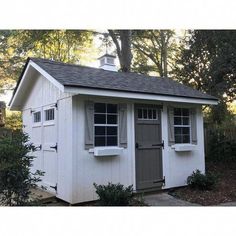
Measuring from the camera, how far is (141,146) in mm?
6781

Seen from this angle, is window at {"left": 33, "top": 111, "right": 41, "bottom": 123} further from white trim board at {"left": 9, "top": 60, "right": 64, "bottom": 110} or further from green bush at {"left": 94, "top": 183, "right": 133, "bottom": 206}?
green bush at {"left": 94, "top": 183, "right": 133, "bottom": 206}

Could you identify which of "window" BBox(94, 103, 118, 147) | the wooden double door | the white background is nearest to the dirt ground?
the wooden double door

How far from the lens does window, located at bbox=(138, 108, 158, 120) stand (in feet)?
22.5

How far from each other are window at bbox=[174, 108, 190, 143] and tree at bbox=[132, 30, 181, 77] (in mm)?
8412

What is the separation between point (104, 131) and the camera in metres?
6.20

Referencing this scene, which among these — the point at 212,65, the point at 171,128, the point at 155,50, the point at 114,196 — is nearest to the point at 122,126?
the point at 171,128

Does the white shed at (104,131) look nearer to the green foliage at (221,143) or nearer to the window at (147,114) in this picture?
the window at (147,114)
